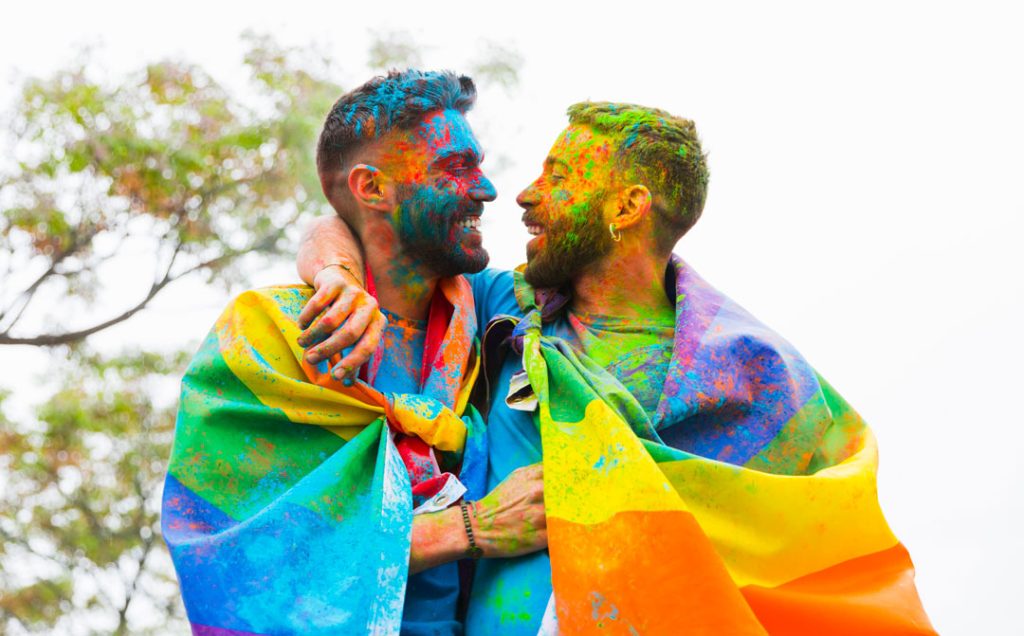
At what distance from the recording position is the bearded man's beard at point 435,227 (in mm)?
3871

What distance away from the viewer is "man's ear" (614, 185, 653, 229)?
145 inches

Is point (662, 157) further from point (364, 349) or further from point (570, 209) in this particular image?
point (364, 349)

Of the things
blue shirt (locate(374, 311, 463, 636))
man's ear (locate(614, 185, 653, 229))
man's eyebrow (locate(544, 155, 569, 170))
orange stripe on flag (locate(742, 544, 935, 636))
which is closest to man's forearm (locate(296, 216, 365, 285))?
blue shirt (locate(374, 311, 463, 636))

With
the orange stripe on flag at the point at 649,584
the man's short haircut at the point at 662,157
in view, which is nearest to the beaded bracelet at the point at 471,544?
the orange stripe on flag at the point at 649,584

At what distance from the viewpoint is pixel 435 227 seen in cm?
387

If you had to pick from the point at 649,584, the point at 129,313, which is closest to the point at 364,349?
the point at 649,584

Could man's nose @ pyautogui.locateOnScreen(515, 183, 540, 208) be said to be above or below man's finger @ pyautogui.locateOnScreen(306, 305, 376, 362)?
above

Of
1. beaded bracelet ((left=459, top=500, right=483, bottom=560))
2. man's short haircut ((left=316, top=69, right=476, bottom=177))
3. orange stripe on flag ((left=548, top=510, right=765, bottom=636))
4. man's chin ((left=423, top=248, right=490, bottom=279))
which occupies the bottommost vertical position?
orange stripe on flag ((left=548, top=510, right=765, bottom=636))

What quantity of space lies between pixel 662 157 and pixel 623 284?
402 millimetres

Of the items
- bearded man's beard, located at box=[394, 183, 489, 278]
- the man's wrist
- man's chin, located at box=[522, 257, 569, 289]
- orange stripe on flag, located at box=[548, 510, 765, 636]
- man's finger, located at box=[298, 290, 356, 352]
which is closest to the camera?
orange stripe on flag, located at box=[548, 510, 765, 636]

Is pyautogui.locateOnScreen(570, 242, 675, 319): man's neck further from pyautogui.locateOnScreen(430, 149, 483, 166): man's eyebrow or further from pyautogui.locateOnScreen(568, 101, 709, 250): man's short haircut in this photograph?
pyautogui.locateOnScreen(430, 149, 483, 166): man's eyebrow

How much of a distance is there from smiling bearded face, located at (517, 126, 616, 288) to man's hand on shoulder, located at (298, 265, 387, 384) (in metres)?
0.59

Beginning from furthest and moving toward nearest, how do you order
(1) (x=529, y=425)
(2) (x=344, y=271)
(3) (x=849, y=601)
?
(2) (x=344, y=271) < (1) (x=529, y=425) < (3) (x=849, y=601)

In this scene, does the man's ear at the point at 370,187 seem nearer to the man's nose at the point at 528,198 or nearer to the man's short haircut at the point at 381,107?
the man's short haircut at the point at 381,107
